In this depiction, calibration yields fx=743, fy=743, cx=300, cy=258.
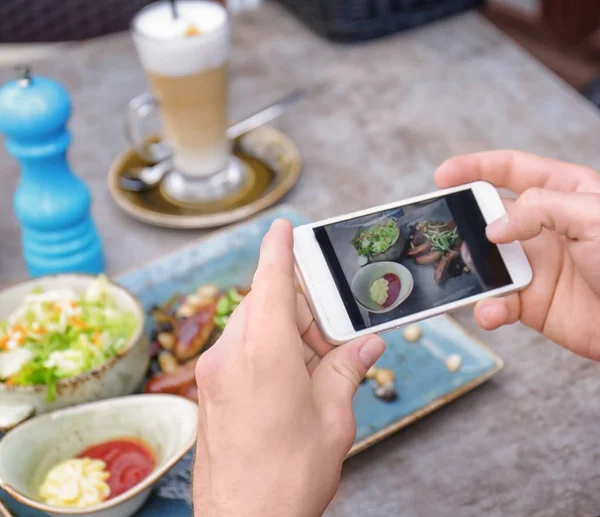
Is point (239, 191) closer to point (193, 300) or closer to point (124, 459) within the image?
point (193, 300)

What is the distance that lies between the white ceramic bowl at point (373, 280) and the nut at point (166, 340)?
270 millimetres

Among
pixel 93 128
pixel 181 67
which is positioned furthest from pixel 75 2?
pixel 181 67

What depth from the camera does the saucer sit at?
105 cm

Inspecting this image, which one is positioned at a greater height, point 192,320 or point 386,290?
point 386,290

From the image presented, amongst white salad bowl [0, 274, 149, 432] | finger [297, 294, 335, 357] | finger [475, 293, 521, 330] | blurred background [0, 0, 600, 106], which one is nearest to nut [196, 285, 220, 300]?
white salad bowl [0, 274, 149, 432]

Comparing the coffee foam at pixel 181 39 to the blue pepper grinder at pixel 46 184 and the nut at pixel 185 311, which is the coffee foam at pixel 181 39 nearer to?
the blue pepper grinder at pixel 46 184

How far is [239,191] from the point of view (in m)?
1.12

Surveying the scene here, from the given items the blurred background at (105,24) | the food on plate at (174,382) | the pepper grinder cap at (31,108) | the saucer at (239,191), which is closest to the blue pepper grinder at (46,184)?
the pepper grinder cap at (31,108)

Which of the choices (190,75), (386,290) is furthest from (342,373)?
(190,75)

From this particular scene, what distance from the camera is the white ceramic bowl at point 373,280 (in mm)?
675

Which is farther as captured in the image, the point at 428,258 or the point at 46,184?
the point at 46,184

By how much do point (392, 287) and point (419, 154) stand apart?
0.52 m

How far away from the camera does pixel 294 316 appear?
0.58 m

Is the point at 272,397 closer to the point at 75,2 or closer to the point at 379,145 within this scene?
the point at 379,145
